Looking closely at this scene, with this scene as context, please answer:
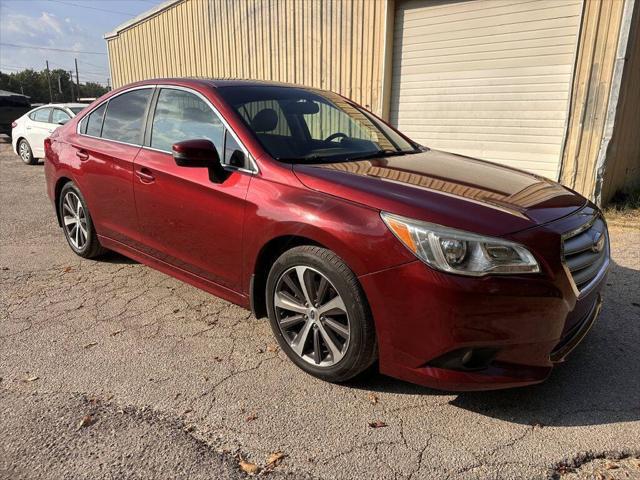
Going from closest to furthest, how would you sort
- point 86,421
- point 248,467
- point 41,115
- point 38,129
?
1. point 248,467
2. point 86,421
3. point 38,129
4. point 41,115

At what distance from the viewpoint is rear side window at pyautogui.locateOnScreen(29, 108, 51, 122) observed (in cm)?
A: 1201

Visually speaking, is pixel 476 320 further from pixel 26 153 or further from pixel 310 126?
pixel 26 153

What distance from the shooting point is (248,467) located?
2.16 m

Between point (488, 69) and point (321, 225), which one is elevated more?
point (488, 69)

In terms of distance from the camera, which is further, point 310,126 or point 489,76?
point 489,76

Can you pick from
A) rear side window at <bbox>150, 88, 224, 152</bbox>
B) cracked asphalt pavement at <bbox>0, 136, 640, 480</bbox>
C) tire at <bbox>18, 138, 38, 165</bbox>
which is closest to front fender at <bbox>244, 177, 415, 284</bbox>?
rear side window at <bbox>150, 88, 224, 152</bbox>

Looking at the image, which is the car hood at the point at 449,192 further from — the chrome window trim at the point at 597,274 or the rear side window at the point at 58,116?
the rear side window at the point at 58,116

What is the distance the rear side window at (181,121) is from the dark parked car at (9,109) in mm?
16204

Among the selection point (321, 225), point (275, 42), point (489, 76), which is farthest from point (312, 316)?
point (275, 42)

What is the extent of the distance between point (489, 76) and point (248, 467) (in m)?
7.27

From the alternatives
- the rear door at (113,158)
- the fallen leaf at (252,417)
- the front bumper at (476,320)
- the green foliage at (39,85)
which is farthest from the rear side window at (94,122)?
the green foliage at (39,85)

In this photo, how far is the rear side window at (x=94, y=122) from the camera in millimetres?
4418

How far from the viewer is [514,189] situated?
2840mm

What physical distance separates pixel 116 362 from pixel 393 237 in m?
1.84
